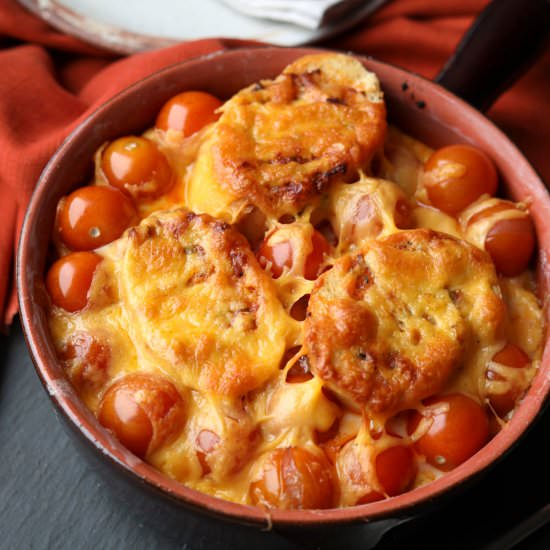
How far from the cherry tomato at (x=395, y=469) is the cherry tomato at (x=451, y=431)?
0.04 meters

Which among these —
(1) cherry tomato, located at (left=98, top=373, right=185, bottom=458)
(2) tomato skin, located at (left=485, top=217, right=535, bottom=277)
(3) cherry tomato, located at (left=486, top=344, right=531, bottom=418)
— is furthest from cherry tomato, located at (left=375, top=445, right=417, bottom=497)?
(2) tomato skin, located at (left=485, top=217, right=535, bottom=277)

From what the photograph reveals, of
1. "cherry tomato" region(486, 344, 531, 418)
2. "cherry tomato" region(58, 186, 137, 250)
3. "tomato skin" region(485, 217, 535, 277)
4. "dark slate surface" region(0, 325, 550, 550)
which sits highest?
"tomato skin" region(485, 217, 535, 277)

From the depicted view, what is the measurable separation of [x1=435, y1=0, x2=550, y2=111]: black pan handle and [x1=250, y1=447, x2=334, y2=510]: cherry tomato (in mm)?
1035

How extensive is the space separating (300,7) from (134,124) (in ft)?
2.37

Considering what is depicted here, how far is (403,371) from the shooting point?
175 centimetres

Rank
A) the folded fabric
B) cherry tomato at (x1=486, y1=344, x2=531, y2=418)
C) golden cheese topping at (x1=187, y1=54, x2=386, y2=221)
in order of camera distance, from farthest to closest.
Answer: the folded fabric → golden cheese topping at (x1=187, y1=54, x2=386, y2=221) → cherry tomato at (x1=486, y1=344, x2=531, y2=418)

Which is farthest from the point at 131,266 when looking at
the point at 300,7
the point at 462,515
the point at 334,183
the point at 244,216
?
the point at 300,7

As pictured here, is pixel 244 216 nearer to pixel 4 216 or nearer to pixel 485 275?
pixel 485 275

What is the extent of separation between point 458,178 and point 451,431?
2.02 feet

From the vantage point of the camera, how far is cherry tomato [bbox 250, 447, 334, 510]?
168cm

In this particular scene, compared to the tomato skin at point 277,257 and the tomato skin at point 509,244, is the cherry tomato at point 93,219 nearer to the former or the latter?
the tomato skin at point 277,257

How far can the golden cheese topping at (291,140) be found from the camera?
1965mm

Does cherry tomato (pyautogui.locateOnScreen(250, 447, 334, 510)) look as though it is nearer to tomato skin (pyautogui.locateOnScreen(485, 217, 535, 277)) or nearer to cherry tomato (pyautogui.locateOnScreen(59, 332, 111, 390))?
cherry tomato (pyautogui.locateOnScreen(59, 332, 111, 390))

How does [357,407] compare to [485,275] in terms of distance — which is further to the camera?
[485,275]
